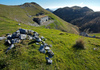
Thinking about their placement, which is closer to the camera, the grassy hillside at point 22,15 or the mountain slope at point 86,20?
the grassy hillside at point 22,15

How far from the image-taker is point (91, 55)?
8000 mm

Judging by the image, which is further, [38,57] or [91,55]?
[91,55]

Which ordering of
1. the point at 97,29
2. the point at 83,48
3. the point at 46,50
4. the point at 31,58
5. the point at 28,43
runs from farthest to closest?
the point at 97,29
the point at 83,48
the point at 28,43
the point at 46,50
the point at 31,58

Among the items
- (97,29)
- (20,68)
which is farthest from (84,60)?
(97,29)

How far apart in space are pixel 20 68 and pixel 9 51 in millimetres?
2578

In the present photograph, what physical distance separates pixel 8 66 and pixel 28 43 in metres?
3.44

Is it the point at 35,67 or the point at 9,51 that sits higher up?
the point at 9,51

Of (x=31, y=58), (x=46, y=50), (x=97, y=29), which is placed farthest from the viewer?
(x=97, y=29)

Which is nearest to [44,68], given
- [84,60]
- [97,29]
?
[84,60]

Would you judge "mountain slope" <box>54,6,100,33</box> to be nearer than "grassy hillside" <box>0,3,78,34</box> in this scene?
No

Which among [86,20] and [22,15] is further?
[86,20]

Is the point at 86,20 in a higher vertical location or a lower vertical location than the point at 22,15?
higher

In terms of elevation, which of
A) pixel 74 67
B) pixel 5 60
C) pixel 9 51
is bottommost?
pixel 74 67

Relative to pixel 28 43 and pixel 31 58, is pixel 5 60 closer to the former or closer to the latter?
pixel 31 58
